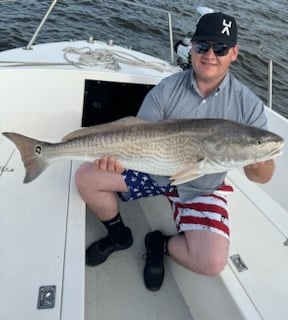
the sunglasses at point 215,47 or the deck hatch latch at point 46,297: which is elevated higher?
the sunglasses at point 215,47

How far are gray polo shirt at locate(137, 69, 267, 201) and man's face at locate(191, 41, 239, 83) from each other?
10 centimetres

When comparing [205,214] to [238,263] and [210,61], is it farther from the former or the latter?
[210,61]

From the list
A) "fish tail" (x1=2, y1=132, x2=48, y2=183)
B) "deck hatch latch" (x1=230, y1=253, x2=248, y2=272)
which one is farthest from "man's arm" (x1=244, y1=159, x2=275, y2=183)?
"fish tail" (x1=2, y1=132, x2=48, y2=183)

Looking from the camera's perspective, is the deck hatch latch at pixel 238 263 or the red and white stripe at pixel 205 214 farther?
the red and white stripe at pixel 205 214

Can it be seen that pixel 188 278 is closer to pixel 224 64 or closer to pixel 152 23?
pixel 224 64

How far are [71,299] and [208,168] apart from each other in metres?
1.07

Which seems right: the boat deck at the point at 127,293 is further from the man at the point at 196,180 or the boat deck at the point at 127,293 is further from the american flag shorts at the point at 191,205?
the american flag shorts at the point at 191,205

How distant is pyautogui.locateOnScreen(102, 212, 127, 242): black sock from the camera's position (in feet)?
10.5

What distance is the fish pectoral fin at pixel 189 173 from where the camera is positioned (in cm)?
249

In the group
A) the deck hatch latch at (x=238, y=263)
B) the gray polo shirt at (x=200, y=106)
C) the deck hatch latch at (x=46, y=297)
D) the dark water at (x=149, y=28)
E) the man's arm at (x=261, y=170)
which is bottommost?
the dark water at (x=149, y=28)

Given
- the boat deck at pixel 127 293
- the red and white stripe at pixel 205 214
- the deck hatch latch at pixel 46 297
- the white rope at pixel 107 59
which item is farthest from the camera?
the white rope at pixel 107 59

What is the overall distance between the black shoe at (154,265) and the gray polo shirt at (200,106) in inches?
19.2

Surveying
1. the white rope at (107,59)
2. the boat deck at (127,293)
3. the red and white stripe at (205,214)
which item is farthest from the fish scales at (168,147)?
the white rope at (107,59)

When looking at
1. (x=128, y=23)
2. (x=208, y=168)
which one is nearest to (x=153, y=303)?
(x=208, y=168)
